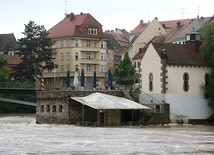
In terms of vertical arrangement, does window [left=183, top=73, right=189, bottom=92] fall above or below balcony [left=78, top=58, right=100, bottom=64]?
below

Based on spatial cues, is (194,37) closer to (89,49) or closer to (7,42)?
(89,49)

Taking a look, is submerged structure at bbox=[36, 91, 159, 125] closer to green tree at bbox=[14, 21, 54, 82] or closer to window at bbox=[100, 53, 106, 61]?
green tree at bbox=[14, 21, 54, 82]

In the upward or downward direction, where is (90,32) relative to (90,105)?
upward

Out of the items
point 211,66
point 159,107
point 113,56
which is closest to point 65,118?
point 159,107

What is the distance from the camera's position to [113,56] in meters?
145

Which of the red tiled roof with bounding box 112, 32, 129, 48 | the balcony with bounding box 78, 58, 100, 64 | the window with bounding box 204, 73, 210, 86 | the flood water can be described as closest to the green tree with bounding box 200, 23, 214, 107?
the window with bounding box 204, 73, 210, 86

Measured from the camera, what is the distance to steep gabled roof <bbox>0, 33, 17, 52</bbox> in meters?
160

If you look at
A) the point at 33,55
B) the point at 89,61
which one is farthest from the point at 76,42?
the point at 33,55

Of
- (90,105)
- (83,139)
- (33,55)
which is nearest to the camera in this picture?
(83,139)

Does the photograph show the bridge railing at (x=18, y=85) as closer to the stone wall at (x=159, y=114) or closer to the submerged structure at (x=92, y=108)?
the submerged structure at (x=92, y=108)

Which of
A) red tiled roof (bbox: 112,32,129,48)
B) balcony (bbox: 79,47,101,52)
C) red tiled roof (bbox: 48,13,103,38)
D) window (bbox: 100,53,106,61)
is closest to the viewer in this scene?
red tiled roof (bbox: 48,13,103,38)

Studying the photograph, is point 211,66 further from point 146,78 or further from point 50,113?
point 50,113

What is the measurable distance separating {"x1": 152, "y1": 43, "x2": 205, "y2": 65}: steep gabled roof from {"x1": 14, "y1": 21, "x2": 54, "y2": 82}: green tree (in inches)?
1690

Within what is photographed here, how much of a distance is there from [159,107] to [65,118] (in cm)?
947
